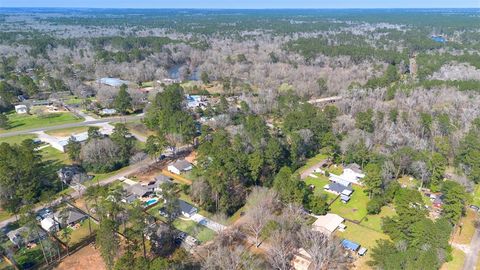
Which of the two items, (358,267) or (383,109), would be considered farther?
(383,109)

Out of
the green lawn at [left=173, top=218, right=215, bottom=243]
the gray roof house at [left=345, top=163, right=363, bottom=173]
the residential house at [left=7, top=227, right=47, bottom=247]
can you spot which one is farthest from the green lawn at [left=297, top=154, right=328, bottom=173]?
the residential house at [left=7, top=227, right=47, bottom=247]

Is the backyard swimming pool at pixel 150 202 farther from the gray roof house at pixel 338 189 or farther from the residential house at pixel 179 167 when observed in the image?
the gray roof house at pixel 338 189

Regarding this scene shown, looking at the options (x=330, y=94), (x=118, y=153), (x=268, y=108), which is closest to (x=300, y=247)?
(x=118, y=153)

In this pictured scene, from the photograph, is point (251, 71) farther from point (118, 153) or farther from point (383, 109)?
point (118, 153)

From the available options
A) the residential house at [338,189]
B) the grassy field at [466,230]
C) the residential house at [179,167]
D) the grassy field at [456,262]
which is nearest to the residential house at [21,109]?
the residential house at [179,167]

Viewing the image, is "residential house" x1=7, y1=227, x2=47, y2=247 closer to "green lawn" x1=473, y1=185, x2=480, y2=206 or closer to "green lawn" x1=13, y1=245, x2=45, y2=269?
"green lawn" x1=13, y1=245, x2=45, y2=269
